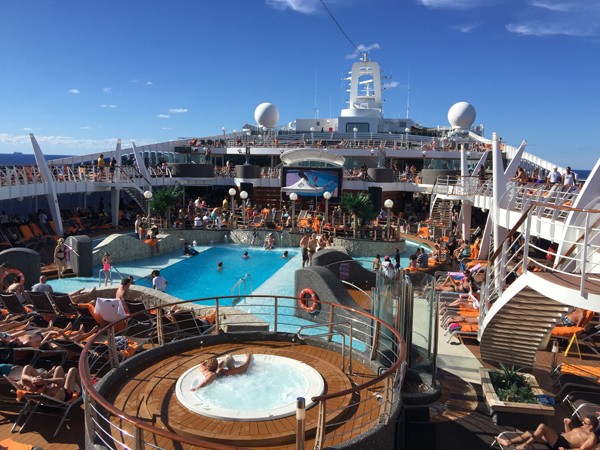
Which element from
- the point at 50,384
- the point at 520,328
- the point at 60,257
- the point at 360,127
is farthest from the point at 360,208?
the point at 360,127

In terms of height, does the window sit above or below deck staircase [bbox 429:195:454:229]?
above

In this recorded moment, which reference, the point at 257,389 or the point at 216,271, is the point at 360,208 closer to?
the point at 216,271

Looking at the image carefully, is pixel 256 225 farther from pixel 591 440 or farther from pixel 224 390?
pixel 591 440

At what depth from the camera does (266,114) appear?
36750mm

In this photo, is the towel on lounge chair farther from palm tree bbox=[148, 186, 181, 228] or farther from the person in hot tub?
palm tree bbox=[148, 186, 181, 228]

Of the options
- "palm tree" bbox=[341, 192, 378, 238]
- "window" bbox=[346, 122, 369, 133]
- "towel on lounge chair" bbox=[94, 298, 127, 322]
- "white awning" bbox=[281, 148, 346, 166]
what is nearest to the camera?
"towel on lounge chair" bbox=[94, 298, 127, 322]

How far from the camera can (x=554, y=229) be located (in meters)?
7.59

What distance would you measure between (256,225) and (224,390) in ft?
45.5

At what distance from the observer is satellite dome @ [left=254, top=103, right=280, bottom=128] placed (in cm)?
3669

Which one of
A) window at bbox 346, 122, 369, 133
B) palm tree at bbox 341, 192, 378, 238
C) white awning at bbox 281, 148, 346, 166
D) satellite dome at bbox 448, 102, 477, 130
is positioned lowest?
palm tree at bbox 341, 192, 378, 238

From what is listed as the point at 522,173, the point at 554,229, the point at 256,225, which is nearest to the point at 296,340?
the point at 554,229

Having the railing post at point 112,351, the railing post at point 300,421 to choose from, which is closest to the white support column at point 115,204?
the railing post at point 112,351

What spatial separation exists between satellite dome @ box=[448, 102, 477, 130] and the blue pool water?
948 inches

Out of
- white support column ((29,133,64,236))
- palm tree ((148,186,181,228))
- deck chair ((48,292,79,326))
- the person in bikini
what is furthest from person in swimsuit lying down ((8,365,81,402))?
palm tree ((148,186,181,228))
